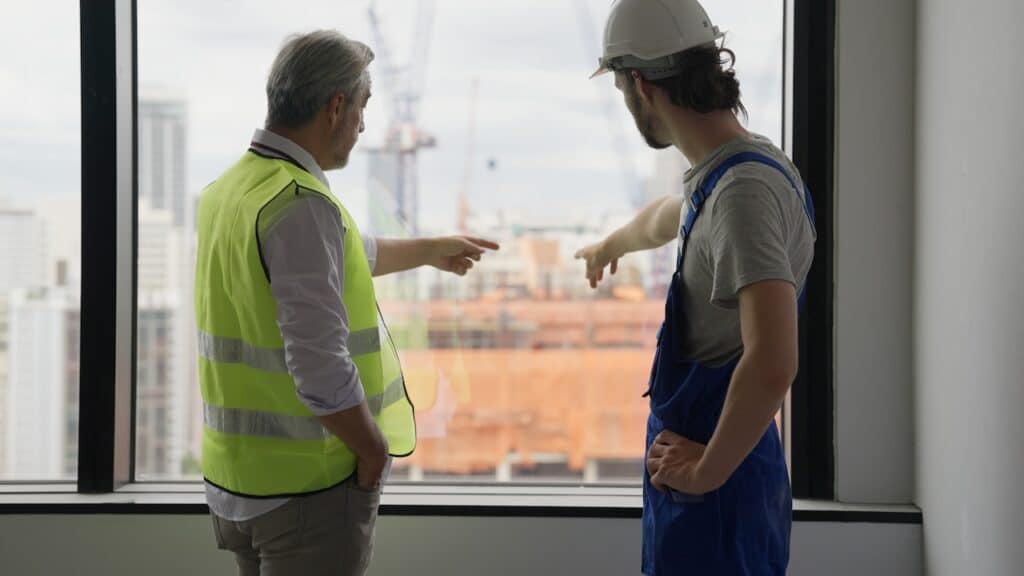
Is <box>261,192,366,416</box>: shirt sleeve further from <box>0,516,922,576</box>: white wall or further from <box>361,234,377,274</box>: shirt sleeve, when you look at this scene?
<box>0,516,922,576</box>: white wall

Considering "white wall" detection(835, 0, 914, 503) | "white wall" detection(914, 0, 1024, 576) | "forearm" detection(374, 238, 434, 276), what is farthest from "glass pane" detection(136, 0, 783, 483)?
"white wall" detection(914, 0, 1024, 576)

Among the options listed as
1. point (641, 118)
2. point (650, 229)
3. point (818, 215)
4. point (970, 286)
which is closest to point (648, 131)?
point (641, 118)

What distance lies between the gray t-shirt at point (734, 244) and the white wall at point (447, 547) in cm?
104

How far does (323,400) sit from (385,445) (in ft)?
0.56

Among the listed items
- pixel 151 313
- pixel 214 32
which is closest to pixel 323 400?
pixel 151 313

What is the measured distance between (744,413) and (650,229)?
0.78m

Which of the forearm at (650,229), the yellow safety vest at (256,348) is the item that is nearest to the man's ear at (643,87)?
the forearm at (650,229)

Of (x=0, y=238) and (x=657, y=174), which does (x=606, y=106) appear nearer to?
(x=657, y=174)

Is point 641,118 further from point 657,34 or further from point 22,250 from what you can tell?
point 22,250

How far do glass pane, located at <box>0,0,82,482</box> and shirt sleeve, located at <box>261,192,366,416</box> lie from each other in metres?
1.32

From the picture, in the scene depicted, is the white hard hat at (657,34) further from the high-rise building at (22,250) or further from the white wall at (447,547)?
the high-rise building at (22,250)

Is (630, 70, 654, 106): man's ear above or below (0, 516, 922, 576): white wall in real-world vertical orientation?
above

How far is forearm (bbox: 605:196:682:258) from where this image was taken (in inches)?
81.0

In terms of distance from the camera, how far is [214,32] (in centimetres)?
268
